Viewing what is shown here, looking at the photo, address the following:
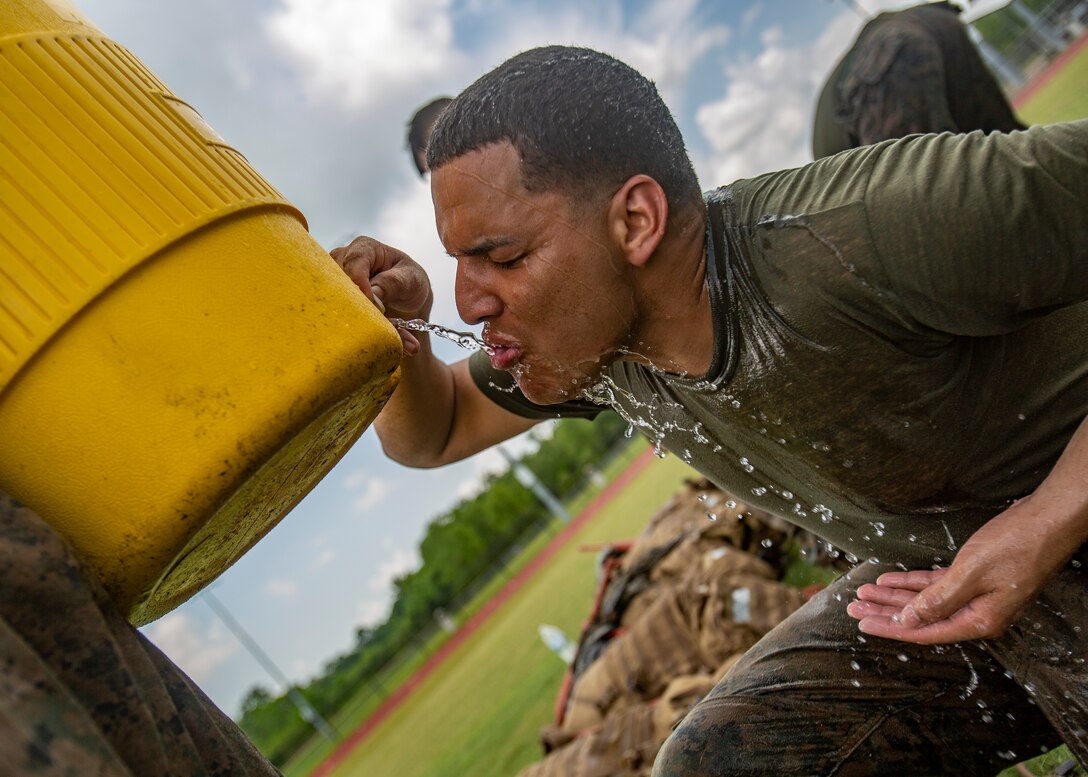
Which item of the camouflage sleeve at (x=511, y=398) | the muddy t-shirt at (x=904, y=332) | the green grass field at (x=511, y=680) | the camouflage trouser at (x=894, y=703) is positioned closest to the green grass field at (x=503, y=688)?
the green grass field at (x=511, y=680)

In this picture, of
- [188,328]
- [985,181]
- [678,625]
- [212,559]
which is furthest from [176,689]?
[678,625]

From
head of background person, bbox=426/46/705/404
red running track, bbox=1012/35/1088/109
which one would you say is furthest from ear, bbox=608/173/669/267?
red running track, bbox=1012/35/1088/109

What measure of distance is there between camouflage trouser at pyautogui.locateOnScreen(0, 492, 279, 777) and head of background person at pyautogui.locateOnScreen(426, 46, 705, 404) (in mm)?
1147

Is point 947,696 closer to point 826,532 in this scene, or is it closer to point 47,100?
point 826,532

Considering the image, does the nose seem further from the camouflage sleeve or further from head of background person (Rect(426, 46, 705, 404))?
the camouflage sleeve

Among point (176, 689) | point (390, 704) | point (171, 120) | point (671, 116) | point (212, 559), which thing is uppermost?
point (171, 120)

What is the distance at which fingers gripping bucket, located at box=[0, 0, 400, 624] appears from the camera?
3.61ft

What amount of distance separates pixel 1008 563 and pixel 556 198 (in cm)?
129

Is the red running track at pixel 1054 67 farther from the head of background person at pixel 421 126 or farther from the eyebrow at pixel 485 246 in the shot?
the eyebrow at pixel 485 246

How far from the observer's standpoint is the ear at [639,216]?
2004mm

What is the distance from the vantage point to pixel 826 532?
251 cm

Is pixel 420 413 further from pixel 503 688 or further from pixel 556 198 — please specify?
pixel 503 688

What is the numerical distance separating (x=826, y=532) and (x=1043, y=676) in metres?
0.65

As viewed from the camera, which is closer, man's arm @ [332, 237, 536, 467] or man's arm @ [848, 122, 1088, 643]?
man's arm @ [848, 122, 1088, 643]
